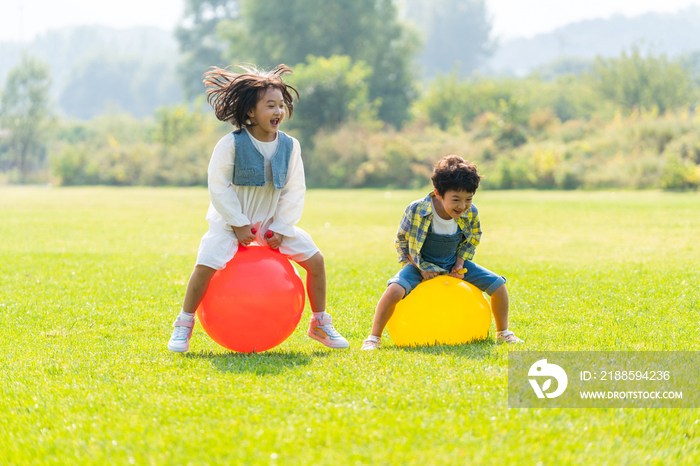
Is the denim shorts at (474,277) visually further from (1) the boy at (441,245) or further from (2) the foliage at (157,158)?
(2) the foliage at (157,158)

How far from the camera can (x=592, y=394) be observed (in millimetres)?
3707

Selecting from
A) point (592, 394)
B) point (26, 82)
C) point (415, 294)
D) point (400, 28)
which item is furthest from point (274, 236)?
point (26, 82)

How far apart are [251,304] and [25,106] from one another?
57.3 m

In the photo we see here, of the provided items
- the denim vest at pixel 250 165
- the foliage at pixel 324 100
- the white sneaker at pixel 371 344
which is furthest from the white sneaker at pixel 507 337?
the foliage at pixel 324 100

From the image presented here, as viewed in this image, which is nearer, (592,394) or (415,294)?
(592,394)

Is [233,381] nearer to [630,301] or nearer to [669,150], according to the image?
[630,301]

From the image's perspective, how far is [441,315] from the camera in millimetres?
4938

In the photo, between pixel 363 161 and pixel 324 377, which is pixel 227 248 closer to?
pixel 324 377

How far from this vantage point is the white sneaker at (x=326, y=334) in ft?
16.6

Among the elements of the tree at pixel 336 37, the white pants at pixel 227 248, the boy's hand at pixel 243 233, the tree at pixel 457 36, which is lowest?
the white pants at pixel 227 248

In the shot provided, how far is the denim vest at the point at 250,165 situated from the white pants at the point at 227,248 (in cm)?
40

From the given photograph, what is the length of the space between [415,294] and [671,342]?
194cm

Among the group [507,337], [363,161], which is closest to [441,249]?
[507,337]

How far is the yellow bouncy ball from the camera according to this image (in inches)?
194
